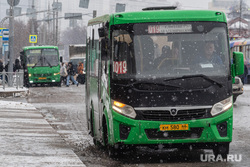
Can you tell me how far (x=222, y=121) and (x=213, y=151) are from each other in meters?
0.65

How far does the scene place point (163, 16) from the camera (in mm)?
9938

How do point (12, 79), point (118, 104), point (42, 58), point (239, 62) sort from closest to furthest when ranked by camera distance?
1. point (118, 104)
2. point (239, 62)
3. point (12, 79)
4. point (42, 58)

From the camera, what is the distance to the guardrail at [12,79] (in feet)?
99.5

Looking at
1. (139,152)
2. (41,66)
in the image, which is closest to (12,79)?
(41,66)

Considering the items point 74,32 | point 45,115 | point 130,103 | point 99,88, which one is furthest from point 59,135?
A: point 74,32

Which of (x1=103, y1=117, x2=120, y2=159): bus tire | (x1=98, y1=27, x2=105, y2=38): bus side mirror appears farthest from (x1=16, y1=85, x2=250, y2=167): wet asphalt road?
(x1=98, y1=27, x2=105, y2=38): bus side mirror

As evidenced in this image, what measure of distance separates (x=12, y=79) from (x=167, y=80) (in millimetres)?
22681

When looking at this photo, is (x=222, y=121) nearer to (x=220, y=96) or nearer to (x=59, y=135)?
(x=220, y=96)

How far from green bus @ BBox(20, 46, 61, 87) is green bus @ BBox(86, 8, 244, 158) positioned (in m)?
32.2

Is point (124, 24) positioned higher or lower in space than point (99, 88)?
higher

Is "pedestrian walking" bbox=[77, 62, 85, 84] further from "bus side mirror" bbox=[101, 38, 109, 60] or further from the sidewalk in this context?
"bus side mirror" bbox=[101, 38, 109, 60]

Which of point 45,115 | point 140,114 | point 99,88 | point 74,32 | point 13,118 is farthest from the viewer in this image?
point 74,32

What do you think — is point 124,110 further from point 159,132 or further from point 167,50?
point 167,50

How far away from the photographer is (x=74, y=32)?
554ft
